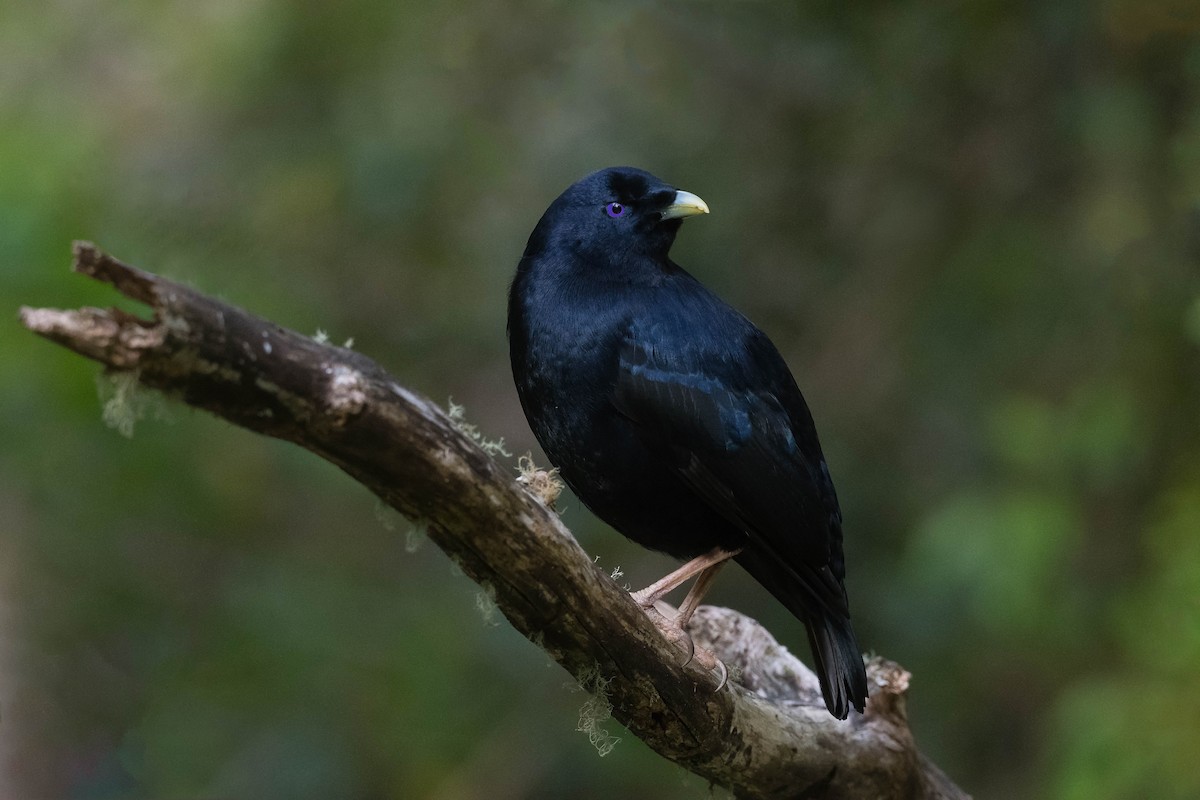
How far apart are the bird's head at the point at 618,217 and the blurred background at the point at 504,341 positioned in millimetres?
1734

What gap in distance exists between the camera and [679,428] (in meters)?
3.45

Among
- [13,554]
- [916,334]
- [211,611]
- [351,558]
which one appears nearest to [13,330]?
[13,554]

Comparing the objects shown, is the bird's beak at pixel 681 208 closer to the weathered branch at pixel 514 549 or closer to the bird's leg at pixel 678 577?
the bird's leg at pixel 678 577

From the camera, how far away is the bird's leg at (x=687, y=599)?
10.7 feet

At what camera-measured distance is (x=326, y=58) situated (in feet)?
20.7

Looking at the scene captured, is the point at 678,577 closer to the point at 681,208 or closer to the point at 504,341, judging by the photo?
the point at 681,208

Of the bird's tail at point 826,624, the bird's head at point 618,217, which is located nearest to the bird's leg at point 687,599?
the bird's tail at point 826,624

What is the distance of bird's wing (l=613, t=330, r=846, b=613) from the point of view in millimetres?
3449

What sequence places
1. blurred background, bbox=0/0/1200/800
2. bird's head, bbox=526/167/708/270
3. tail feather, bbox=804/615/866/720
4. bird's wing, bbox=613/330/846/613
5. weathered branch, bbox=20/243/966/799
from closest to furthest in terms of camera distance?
weathered branch, bbox=20/243/966/799 → bird's wing, bbox=613/330/846/613 → tail feather, bbox=804/615/866/720 → bird's head, bbox=526/167/708/270 → blurred background, bbox=0/0/1200/800

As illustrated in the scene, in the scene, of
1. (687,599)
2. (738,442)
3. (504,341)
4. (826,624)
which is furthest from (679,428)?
(504,341)

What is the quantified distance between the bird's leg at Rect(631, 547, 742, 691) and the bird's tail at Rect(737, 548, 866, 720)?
0.10 meters

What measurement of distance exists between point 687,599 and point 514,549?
128cm

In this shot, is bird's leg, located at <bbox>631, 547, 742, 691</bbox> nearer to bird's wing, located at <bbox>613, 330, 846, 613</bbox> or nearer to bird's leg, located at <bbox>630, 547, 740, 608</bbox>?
bird's leg, located at <bbox>630, 547, 740, 608</bbox>

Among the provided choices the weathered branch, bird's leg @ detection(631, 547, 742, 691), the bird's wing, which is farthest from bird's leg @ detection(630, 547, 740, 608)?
the weathered branch
